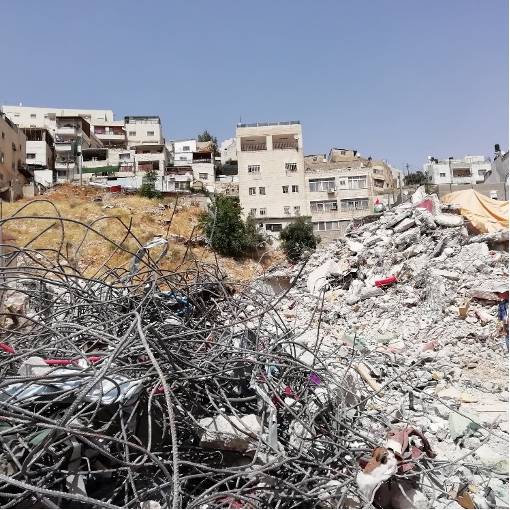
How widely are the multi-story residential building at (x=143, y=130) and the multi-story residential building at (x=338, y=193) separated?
21.0 metres

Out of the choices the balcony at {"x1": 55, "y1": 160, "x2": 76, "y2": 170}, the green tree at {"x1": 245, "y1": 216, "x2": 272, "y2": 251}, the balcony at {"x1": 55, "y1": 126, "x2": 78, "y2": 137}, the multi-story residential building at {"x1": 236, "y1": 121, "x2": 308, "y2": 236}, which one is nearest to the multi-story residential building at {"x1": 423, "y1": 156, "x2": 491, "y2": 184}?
the multi-story residential building at {"x1": 236, "y1": 121, "x2": 308, "y2": 236}

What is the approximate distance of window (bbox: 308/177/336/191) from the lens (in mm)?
30734

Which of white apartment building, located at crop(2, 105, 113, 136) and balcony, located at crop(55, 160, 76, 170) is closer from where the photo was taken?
balcony, located at crop(55, 160, 76, 170)

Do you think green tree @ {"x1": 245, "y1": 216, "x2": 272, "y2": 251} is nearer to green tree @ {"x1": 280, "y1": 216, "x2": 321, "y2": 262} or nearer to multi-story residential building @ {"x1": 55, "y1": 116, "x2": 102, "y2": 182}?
green tree @ {"x1": 280, "y1": 216, "x2": 321, "y2": 262}

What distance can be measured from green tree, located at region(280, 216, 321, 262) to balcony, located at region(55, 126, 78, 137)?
84.1 feet

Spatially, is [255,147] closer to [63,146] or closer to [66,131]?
[63,146]

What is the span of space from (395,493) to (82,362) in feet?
7.32

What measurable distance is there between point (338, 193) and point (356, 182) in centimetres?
154

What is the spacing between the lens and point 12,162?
30797 millimetres

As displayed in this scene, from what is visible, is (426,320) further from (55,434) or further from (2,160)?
(2,160)

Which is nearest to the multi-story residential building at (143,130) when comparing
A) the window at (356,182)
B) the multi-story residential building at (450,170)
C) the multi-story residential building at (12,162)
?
the multi-story residential building at (12,162)

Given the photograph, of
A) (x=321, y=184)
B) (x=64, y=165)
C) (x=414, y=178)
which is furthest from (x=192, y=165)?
(x=414, y=178)

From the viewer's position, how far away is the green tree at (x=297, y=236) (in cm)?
2716

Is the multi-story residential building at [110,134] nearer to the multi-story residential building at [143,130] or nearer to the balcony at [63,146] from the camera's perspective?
the multi-story residential building at [143,130]
